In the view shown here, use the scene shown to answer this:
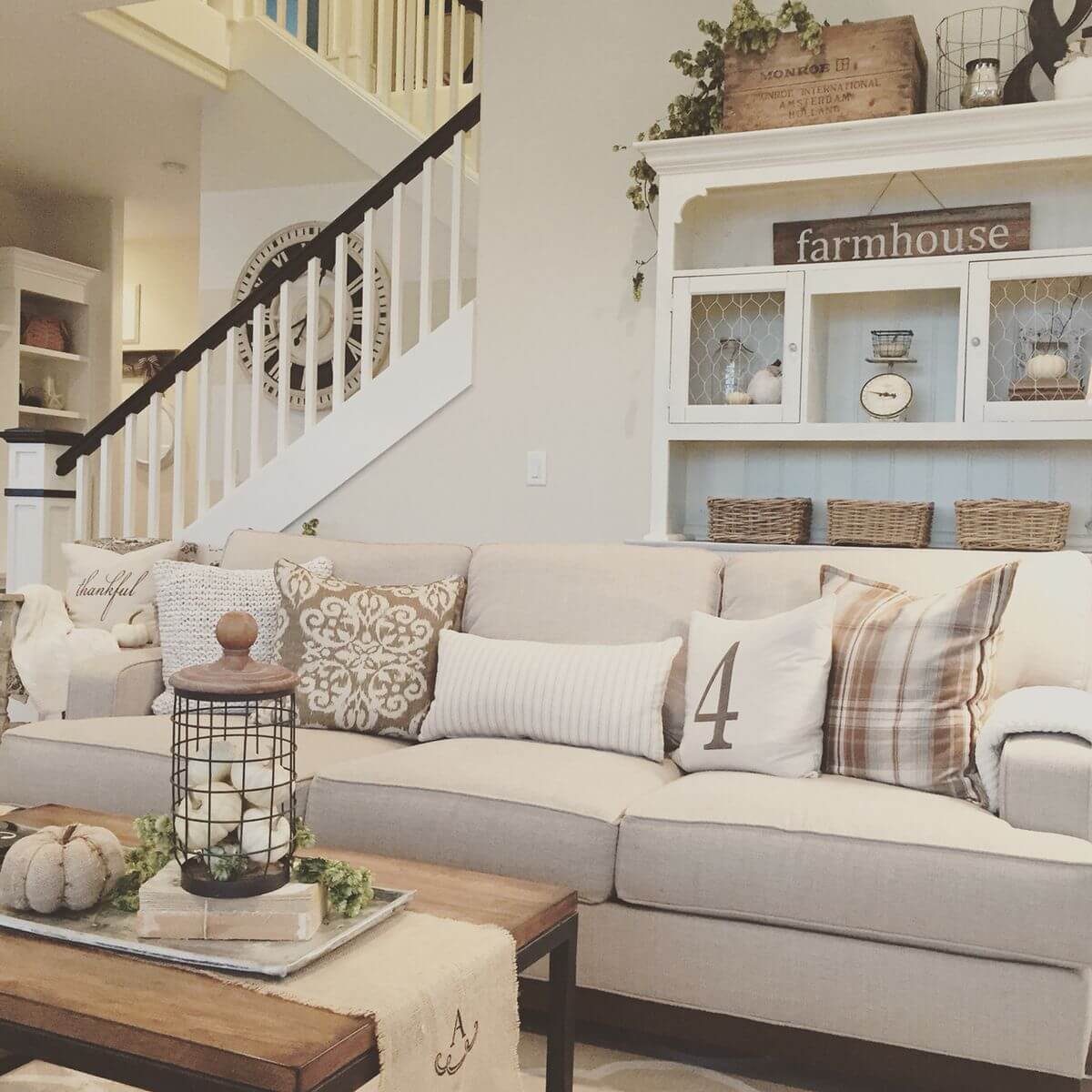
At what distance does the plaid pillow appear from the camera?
7.41ft

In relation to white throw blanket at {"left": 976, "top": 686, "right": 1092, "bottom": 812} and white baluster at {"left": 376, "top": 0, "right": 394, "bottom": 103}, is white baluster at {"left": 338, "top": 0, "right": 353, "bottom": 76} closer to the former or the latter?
white baluster at {"left": 376, "top": 0, "right": 394, "bottom": 103}

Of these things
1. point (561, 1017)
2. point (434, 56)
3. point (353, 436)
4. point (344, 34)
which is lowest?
point (561, 1017)

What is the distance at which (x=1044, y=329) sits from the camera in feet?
10.9

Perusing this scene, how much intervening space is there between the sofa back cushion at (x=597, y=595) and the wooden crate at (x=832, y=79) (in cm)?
137

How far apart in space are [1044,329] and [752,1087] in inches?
87.5

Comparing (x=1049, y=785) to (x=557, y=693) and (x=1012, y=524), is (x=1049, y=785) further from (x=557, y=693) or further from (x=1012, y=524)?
(x=1012, y=524)

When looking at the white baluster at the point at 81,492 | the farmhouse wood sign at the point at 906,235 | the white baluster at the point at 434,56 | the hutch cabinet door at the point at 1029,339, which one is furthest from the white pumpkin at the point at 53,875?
the white baluster at the point at 434,56

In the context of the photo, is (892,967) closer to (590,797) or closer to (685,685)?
(590,797)

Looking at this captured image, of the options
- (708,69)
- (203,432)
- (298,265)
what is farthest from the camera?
(203,432)

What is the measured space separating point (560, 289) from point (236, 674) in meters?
2.77

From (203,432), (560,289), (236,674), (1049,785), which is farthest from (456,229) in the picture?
(236,674)

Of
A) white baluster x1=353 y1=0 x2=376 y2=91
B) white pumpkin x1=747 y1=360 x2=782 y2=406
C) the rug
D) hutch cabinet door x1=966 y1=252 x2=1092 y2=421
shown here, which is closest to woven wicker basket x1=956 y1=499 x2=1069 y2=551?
hutch cabinet door x1=966 y1=252 x2=1092 y2=421

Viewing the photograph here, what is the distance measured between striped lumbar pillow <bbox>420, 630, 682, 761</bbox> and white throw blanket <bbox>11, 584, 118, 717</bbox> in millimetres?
1089

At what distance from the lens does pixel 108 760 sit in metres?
2.55
